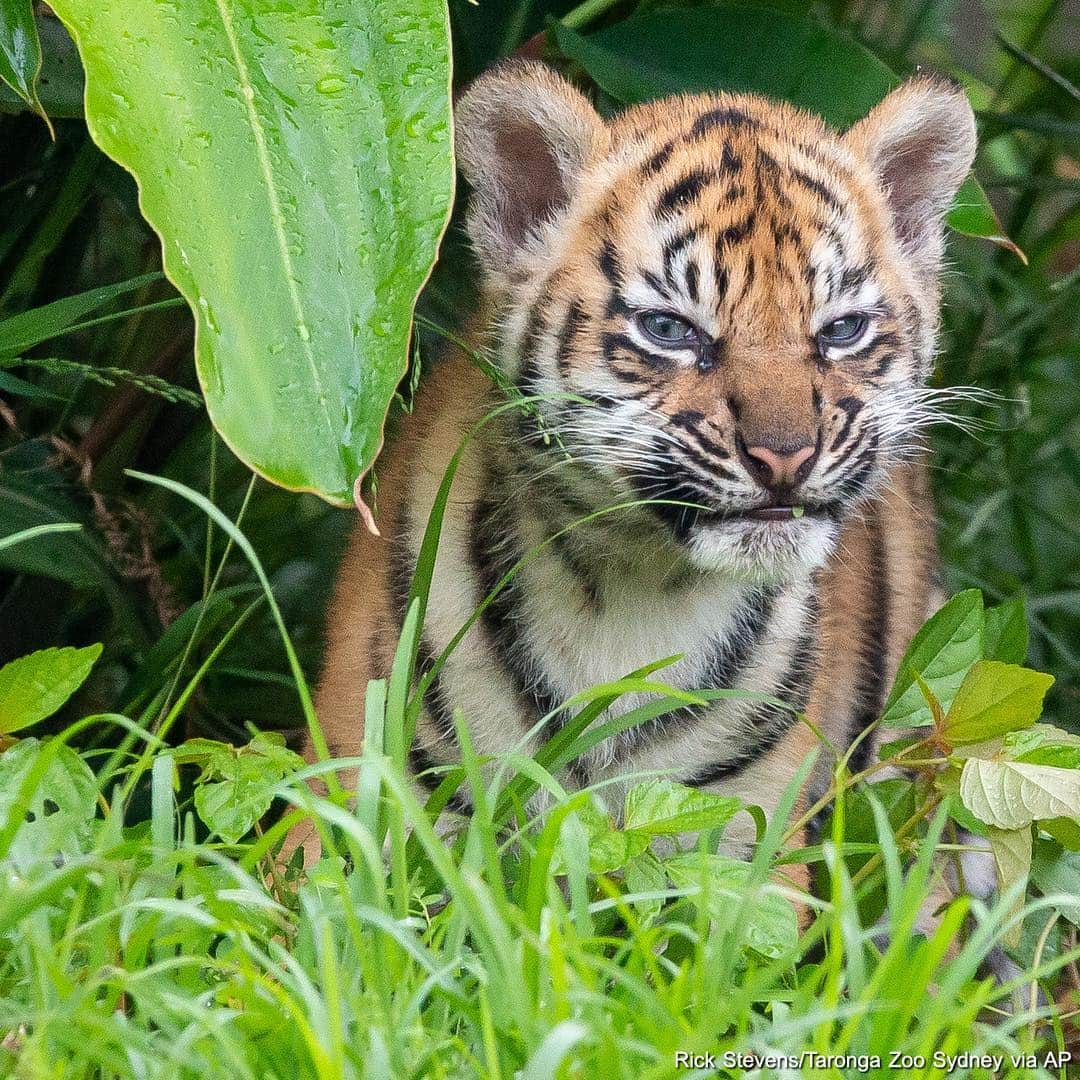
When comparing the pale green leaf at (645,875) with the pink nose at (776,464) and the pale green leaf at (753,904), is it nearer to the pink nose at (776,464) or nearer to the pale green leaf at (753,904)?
the pale green leaf at (753,904)

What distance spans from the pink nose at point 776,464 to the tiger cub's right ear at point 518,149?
0.64 m

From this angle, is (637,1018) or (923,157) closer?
(637,1018)

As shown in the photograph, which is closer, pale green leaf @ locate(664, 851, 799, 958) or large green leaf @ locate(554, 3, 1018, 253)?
pale green leaf @ locate(664, 851, 799, 958)

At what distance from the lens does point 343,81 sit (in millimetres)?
1920

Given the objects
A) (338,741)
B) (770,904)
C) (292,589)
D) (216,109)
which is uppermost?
(216,109)

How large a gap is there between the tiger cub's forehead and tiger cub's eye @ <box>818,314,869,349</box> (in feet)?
0.09

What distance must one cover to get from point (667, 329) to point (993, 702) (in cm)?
72

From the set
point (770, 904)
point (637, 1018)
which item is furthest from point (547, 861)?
point (770, 904)

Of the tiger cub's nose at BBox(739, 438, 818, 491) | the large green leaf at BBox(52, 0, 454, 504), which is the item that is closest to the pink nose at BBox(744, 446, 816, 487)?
the tiger cub's nose at BBox(739, 438, 818, 491)

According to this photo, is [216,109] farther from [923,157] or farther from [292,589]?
[292,589]

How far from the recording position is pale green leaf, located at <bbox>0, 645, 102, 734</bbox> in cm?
201

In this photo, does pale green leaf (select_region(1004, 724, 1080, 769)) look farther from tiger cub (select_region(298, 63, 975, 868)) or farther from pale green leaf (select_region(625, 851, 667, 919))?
pale green leaf (select_region(625, 851, 667, 919))

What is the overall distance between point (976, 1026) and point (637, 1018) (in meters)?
0.45

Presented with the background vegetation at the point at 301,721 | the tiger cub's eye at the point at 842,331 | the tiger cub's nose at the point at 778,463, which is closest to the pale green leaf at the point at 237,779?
the background vegetation at the point at 301,721
